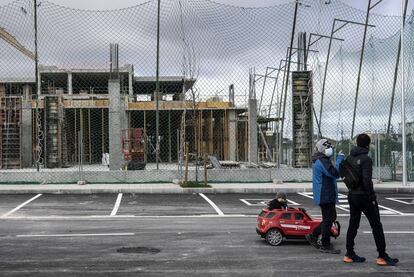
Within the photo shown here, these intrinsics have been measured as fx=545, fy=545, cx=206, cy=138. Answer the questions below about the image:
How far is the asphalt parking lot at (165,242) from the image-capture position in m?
7.00

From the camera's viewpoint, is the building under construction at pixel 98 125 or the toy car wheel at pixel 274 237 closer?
the toy car wheel at pixel 274 237

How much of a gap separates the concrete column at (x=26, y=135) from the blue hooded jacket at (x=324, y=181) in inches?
1085

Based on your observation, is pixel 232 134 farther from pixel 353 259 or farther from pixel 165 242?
pixel 353 259

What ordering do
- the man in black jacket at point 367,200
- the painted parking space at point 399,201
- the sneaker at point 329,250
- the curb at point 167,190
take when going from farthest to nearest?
Answer: the curb at point 167,190 < the painted parking space at point 399,201 < the sneaker at point 329,250 < the man in black jacket at point 367,200

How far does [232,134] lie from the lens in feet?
124

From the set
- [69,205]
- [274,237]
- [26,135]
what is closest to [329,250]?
[274,237]

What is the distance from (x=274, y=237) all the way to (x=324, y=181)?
1.31m

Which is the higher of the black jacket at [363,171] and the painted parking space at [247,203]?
the black jacket at [363,171]

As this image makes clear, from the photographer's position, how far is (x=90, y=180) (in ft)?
67.6

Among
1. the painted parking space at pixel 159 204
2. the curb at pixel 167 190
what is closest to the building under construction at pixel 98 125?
the curb at pixel 167 190

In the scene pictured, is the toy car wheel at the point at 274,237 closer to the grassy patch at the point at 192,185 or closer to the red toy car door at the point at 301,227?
the red toy car door at the point at 301,227

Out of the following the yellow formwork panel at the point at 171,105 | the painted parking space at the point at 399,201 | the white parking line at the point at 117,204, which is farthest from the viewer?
the yellow formwork panel at the point at 171,105

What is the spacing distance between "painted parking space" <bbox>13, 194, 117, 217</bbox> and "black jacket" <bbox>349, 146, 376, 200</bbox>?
7.48m

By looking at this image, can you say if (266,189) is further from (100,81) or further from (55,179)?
(100,81)
